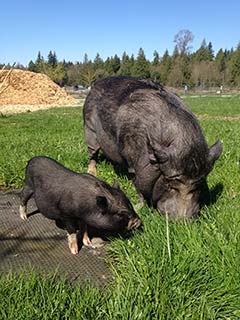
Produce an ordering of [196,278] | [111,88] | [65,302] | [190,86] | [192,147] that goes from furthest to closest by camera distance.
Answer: [190,86], [111,88], [192,147], [196,278], [65,302]

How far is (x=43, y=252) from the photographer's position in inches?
158

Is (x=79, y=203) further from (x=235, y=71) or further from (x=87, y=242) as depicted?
(x=235, y=71)

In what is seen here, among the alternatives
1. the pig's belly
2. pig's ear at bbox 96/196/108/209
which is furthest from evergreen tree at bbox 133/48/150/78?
pig's ear at bbox 96/196/108/209

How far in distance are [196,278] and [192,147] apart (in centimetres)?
158

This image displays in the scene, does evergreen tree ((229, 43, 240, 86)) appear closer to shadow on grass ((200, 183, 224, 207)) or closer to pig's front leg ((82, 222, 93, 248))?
shadow on grass ((200, 183, 224, 207))

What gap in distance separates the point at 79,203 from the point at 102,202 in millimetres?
306

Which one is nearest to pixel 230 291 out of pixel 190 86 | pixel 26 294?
pixel 26 294

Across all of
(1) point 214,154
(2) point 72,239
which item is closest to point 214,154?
(1) point 214,154

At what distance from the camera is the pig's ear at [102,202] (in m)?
4.03

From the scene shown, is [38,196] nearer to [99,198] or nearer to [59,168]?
[59,168]

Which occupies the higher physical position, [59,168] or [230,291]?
[59,168]

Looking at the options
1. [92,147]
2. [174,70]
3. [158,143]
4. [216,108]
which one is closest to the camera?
[158,143]

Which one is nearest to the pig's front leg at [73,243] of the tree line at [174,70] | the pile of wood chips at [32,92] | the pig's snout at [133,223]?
the pig's snout at [133,223]

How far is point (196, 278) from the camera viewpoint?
3074mm
